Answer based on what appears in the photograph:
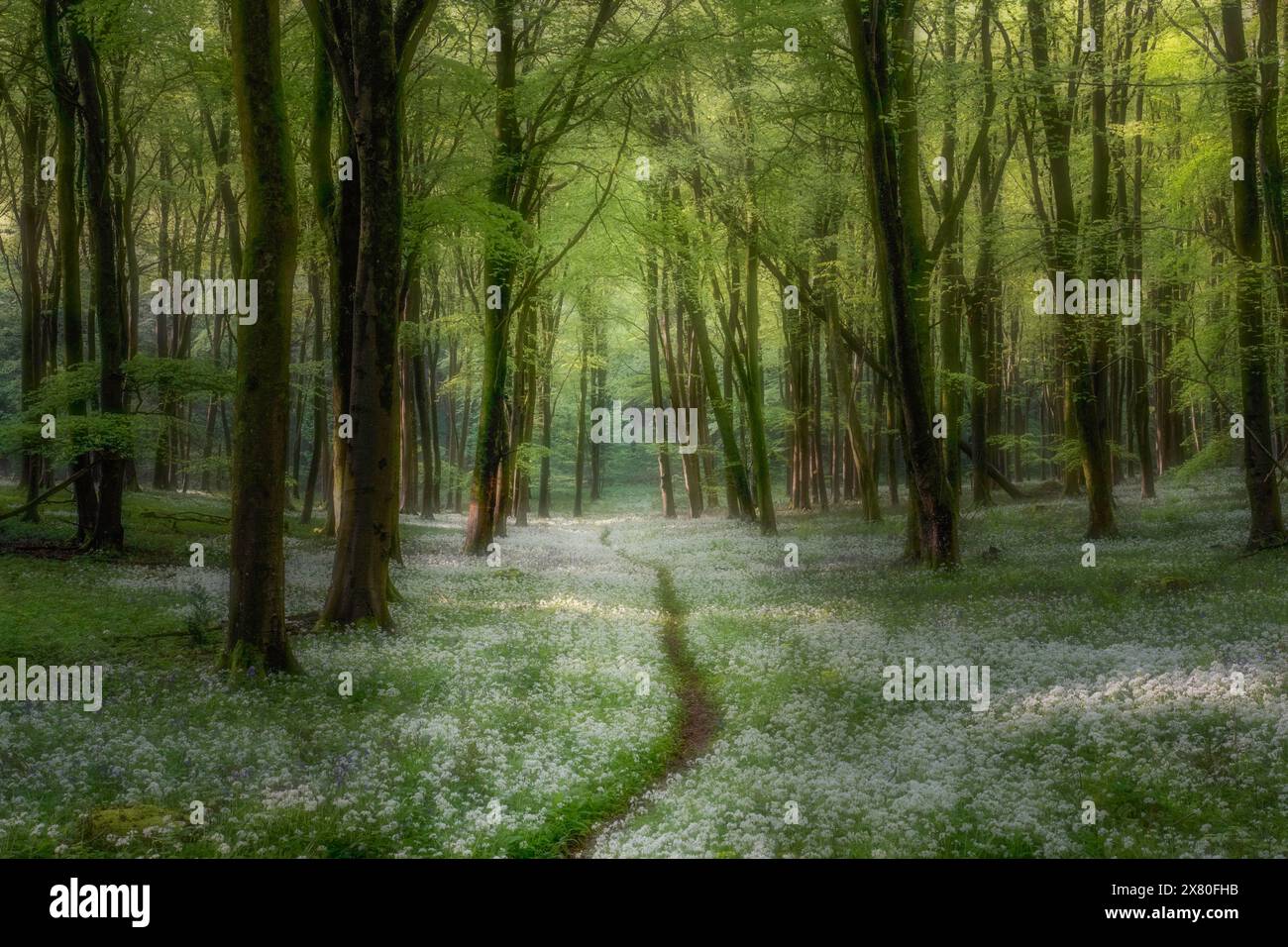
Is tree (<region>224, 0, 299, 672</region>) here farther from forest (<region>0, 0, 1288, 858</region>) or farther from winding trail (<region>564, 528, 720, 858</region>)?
winding trail (<region>564, 528, 720, 858</region>)

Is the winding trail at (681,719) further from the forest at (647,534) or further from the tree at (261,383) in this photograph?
the tree at (261,383)

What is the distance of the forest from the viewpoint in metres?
8.30

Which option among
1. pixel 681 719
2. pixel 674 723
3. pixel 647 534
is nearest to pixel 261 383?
pixel 674 723

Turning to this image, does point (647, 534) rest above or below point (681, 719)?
above

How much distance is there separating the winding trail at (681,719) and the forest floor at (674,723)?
0.06 metres

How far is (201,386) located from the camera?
65.6 ft

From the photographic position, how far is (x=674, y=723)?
1169 centimetres

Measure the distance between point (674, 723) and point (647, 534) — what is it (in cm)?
2938

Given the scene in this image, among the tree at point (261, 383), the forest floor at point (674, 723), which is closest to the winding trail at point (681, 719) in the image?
the forest floor at point (674, 723)

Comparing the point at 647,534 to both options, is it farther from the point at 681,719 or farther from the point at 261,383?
the point at 261,383

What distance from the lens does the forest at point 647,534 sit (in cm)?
830

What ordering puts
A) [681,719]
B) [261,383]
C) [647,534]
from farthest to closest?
[647,534]
[681,719]
[261,383]

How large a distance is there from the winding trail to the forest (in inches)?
4.6
